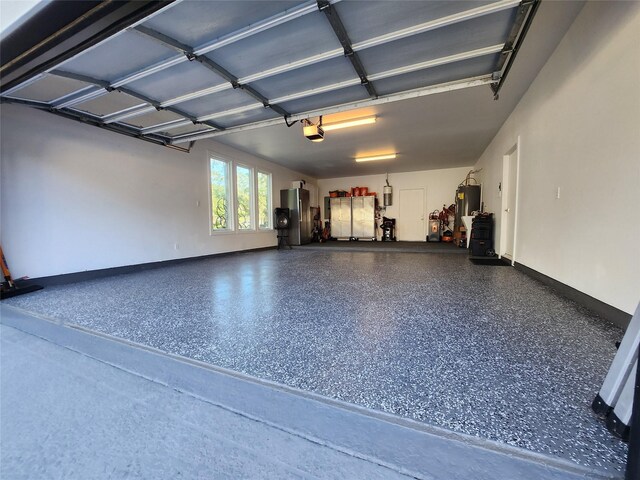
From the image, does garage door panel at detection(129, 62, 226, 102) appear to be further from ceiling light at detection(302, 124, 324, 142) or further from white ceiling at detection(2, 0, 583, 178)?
ceiling light at detection(302, 124, 324, 142)

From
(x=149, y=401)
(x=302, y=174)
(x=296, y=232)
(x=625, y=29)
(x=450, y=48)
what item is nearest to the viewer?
(x=149, y=401)

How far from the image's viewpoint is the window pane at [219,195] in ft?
21.1

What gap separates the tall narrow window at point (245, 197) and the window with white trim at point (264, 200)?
37 cm

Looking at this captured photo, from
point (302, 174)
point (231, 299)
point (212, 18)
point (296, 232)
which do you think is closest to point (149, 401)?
point (231, 299)

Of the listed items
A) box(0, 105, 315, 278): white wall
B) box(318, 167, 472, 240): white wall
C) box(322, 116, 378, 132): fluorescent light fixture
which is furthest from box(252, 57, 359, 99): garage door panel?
box(318, 167, 472, 240): white wall

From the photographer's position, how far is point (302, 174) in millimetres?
10336

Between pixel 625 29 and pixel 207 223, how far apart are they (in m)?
6.68

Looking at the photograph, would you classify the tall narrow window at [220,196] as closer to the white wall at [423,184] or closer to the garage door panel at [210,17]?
the garage door panel at [210,17]

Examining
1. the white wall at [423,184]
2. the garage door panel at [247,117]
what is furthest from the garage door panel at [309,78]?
the white wall at [423,184]

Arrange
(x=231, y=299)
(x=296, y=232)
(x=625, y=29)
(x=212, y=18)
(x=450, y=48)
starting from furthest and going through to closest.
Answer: (x=296, y=232) → (x=231, y=299) → (x=450, y=48) → (x=212, y=18) → (x=625, y=29)

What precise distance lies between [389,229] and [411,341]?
913 centimetres

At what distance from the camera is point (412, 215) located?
405 inches

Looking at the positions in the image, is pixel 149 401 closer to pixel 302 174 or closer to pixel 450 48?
pixel 450 48

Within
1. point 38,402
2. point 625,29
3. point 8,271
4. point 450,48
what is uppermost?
point 450,48
